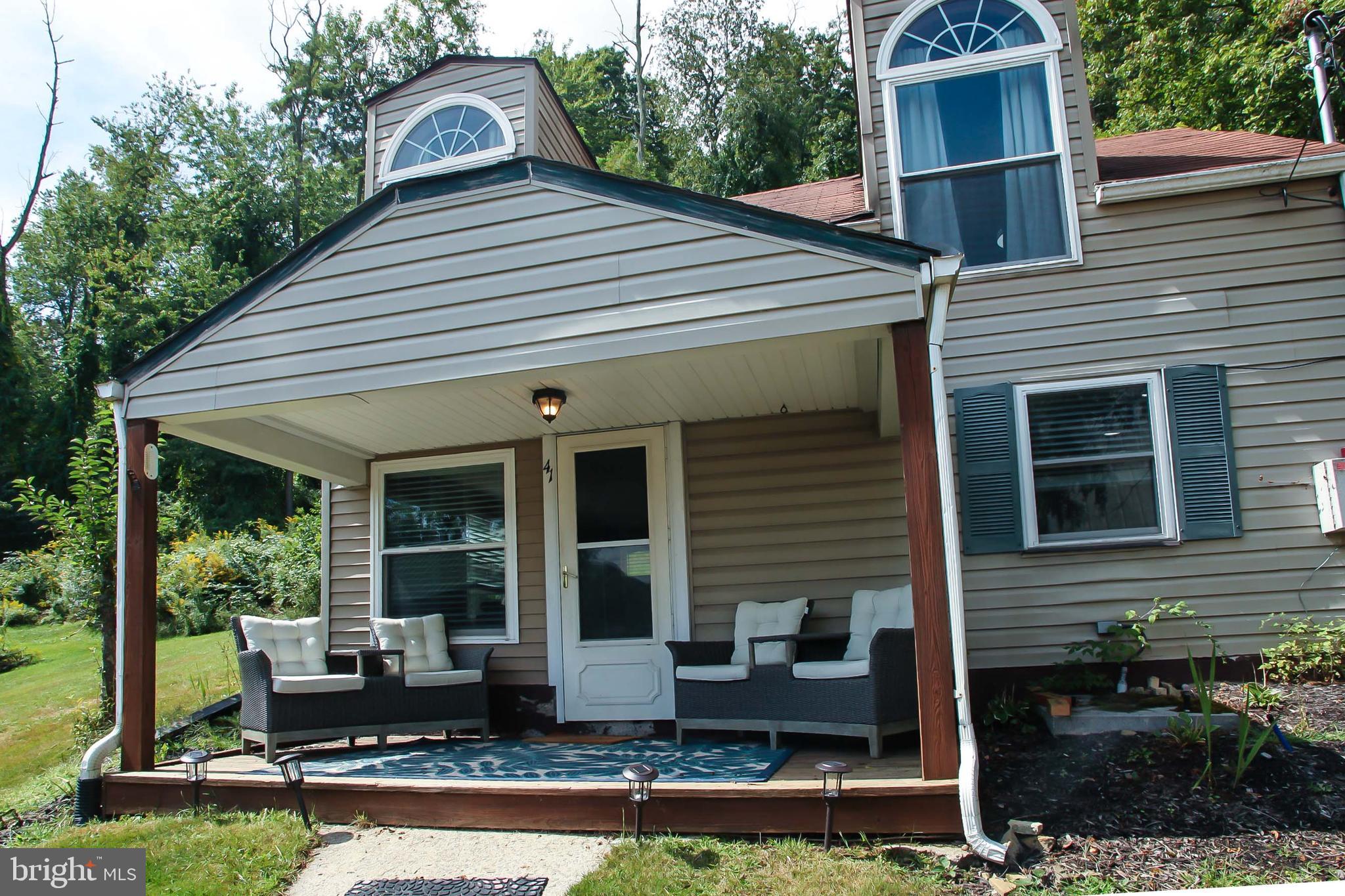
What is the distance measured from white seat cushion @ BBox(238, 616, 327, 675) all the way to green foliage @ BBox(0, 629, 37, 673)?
6671mm

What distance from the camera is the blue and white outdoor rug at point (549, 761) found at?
14.4ft

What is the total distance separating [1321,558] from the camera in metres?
5.16

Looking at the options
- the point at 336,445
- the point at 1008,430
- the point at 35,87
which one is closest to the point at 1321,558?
the point at 1008,430

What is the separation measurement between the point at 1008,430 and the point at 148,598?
4980 mm

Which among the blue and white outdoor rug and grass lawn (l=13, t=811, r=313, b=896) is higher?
the blue and white outdoor rug

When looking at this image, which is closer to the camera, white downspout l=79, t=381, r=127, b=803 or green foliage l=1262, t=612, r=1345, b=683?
white downspout l=79, t=381, r=127, b=803

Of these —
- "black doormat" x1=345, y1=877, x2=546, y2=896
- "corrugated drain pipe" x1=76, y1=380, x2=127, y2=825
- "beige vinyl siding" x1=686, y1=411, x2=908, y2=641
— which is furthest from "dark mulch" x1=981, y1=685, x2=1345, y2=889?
"corrugated drain pipe" x1=76, y1=380, x2=127, y2=825

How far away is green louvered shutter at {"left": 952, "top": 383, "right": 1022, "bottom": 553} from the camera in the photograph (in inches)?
217

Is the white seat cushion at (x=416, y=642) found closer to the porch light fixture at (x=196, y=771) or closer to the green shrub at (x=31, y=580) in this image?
the porch light fixture at (x=196, y=771)

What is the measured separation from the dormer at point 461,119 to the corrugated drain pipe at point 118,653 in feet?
10.5

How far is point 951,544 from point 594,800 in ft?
6.06

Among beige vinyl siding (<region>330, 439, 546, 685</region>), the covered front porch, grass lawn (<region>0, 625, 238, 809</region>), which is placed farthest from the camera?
beige vinyl siding (<region>330, 439, 546, 685</region>)

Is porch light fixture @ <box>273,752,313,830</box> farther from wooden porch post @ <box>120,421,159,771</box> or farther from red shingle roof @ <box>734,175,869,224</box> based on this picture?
red shingle roof @ <box>734,175,869,224</box>

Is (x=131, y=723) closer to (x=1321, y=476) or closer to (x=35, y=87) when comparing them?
(x=1321, y=476)
